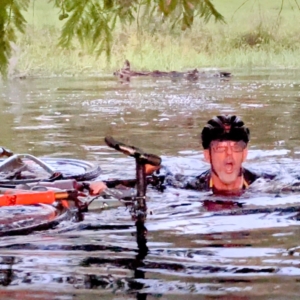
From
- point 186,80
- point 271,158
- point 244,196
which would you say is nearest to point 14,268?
point 244,196

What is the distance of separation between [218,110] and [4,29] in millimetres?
14696

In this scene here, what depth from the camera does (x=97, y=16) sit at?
4184mm

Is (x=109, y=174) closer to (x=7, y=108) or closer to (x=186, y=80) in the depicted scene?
(x=7, y=108)

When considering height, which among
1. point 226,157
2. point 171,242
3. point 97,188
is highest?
point 226,157

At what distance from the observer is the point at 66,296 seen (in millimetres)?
4262

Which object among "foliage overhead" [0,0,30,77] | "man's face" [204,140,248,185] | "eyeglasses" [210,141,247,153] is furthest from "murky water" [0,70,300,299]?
"foliage overhead" [0,0,30,77]

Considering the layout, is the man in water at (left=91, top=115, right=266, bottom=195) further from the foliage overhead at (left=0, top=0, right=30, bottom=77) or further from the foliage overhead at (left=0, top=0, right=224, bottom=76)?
the foliage overhead at (left=0, top=0, right=30, bottom=77)

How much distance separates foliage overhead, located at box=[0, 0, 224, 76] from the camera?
3805mm

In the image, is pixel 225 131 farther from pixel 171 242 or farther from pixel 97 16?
pixel 97 16

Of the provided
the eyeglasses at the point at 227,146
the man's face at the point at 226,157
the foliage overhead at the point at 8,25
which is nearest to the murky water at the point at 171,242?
the man's face at the point at 226,157

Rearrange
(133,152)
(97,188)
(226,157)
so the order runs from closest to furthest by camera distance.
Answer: (133,152) → (97,188) → (226,157)

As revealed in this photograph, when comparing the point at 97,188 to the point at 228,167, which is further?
the point at 228,167

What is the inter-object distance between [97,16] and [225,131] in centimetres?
303

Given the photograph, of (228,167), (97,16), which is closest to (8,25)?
(97,16)
